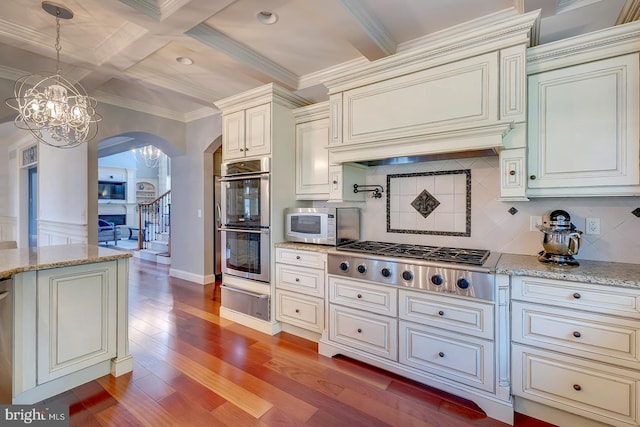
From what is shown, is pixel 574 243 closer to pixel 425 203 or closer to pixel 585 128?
pixel 585 128

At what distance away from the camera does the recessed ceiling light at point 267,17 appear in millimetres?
2302

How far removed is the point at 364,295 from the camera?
2.36m

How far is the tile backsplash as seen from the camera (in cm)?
203

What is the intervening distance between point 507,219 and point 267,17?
248cm

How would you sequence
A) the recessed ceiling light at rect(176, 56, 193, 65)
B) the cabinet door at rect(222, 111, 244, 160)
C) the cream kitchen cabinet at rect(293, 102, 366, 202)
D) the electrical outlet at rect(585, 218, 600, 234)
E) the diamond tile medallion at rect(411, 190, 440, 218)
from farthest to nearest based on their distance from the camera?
the cabinet door at rect(222, 111, 244, 160) → the recessed ceiling light at rect(176, 56, 193, 65) → the cream kitchen cabinet at rect(293, 102, 366, 202) → the diamond tile medallion at rect(411, 190, 440, 218) → the electrical outlet at rect(585, 218, 600, 234)

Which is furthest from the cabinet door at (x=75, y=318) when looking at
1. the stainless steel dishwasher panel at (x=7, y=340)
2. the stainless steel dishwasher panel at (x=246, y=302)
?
the stainless steel dishwasher panel at (x=246, y=302)

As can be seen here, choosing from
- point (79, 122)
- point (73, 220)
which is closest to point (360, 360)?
point (79, 122)

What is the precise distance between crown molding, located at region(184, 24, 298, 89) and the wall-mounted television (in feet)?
38.3

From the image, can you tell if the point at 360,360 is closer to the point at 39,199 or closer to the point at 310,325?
the point at 310,325

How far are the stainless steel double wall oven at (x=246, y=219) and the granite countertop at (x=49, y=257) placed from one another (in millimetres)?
1180

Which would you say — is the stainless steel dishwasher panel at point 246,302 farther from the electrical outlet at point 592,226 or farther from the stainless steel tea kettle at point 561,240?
the electrical outlet at point 592,226

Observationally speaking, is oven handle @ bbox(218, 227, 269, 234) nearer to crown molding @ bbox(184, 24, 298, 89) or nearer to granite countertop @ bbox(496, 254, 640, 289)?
crown molding @ bbox(184, 24, 298, 89)

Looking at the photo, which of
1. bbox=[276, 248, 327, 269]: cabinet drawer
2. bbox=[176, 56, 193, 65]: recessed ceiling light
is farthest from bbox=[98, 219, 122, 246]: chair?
bbox=[276, 248, 327, 269]: cabinet drawer

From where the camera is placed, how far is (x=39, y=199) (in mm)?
5910
